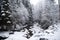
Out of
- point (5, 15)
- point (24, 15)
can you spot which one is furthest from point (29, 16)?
point (5, 15)

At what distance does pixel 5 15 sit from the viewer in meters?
4.34

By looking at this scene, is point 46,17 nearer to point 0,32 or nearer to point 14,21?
point 14,21

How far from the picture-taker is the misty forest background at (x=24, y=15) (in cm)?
432

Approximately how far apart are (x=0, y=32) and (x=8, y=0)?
1617 mm

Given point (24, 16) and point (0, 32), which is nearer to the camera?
point (0, 32)

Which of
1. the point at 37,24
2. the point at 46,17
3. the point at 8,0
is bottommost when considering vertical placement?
the point at 37,24

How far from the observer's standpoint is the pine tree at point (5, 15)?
4.25 metres

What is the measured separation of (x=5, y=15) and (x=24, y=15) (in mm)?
1375

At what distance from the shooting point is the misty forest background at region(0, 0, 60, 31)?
4324 millimetres

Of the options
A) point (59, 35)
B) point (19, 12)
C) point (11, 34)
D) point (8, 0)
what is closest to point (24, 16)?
point (19, 12)

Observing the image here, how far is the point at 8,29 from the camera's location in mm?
4312

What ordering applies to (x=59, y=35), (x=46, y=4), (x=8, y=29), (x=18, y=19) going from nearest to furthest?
(x=59, y=35), (x=8, y=29), (x=18, y=19), (x=46, y=4)

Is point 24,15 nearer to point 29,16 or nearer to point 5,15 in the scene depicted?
point 29,16

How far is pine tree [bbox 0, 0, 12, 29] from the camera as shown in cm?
425
